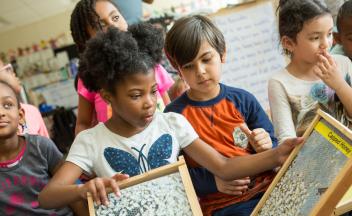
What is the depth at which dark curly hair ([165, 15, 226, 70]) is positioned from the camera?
127 centimetres

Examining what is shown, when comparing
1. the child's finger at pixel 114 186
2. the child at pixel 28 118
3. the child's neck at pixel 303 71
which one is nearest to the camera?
the child's finger at pixel 114 186

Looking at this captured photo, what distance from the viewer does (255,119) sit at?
1.31 m

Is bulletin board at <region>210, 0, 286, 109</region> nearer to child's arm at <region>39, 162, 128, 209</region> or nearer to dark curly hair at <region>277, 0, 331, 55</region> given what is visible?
dark curly hair at <region>277, 0, 331, 55</region>

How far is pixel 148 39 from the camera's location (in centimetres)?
118

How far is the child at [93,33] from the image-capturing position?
1521 mm

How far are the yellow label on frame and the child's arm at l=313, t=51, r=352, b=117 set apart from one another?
0.49 meters

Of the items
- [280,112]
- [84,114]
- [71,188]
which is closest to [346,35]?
[280,112]

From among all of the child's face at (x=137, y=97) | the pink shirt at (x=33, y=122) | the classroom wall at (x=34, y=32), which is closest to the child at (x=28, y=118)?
the pink shirt at (x=33, y=122)

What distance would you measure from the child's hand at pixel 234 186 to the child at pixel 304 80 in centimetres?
31

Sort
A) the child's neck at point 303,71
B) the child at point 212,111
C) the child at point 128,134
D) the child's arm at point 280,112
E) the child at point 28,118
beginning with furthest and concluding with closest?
the child at point 28,118 < the child's neck at point 303,71 < the child's arm at point 280,112 < the child at point 212,111 < the child at point 128,134

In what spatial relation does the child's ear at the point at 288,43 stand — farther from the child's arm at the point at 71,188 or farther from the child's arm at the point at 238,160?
the child's arm at the point at 71,188

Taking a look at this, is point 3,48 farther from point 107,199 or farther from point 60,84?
point 107,199

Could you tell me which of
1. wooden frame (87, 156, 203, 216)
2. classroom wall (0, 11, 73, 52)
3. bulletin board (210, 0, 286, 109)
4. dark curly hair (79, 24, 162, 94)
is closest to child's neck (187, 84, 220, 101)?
dark curly hair (79, 24, 162, 94)

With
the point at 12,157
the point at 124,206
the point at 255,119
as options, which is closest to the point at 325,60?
the point at 255,119
